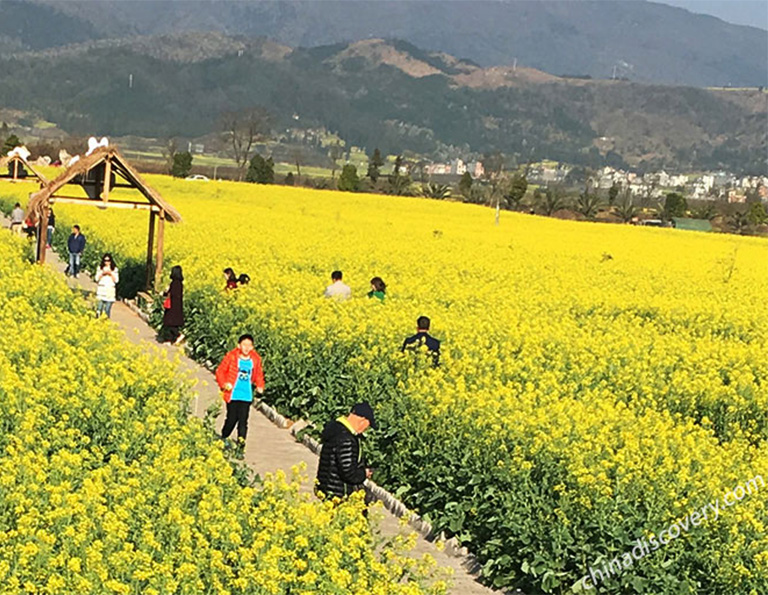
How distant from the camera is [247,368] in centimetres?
1345

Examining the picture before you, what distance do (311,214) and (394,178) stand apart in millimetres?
37030

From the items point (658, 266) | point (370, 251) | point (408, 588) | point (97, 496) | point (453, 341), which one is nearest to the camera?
point (408, 588)

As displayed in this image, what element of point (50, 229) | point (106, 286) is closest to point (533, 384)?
point (106, 286)

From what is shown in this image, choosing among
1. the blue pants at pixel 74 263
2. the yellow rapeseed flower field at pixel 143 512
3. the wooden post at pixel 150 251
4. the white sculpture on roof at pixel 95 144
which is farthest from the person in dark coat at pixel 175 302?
the yellow rapeseed flower field at pixel 143 512

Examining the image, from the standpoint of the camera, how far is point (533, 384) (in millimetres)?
14062

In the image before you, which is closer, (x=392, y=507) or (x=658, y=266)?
(x=392, y=507)

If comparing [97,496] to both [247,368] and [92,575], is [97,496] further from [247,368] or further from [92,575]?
[247,368]

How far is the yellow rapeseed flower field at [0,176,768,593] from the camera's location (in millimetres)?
9742

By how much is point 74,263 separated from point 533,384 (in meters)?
18.1

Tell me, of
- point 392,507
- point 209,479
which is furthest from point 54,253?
point 209,479

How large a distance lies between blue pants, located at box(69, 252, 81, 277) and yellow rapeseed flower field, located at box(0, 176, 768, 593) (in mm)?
991

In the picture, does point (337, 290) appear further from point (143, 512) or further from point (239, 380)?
point (143, 512)

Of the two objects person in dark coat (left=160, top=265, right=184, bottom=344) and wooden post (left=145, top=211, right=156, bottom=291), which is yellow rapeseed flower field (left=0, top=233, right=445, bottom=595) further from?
wooden post (left=145, top=211, right=156, bottom=291)

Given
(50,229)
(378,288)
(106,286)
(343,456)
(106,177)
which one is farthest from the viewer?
(50,229)
